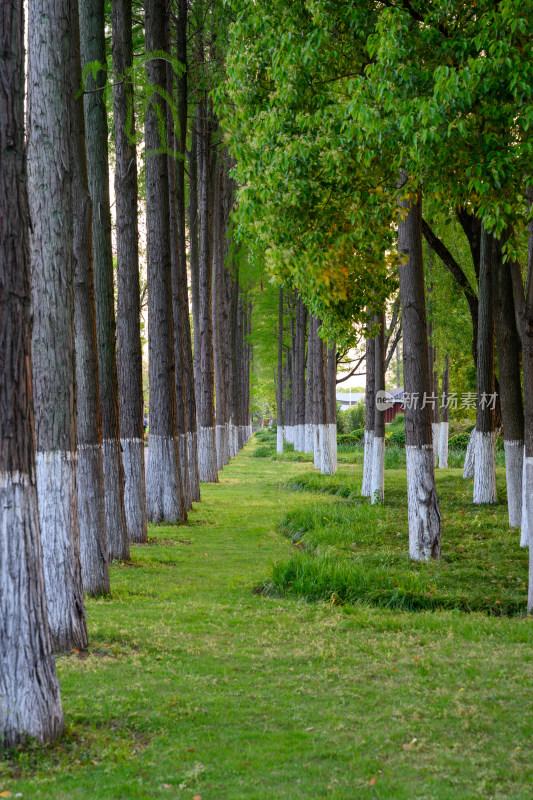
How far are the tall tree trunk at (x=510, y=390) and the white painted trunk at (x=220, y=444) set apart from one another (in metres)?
17.1

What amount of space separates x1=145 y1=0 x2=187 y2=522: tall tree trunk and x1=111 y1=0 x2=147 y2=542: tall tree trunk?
99cm

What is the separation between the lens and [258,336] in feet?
160

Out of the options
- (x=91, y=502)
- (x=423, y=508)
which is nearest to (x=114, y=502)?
(x=91, y=502)

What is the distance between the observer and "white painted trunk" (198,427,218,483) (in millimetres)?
25750

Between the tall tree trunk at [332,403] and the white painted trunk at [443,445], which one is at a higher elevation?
the tall tree trunk at [332,403]

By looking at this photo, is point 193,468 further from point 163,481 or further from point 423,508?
point 423,508

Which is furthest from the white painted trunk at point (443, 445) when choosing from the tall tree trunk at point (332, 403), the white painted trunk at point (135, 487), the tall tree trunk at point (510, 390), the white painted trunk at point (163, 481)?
the white painted trunk at point (135, 487)

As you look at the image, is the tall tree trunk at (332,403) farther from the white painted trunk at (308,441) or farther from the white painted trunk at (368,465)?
the white painted trunk at (308,441)

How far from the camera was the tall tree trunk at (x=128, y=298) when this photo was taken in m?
12.5

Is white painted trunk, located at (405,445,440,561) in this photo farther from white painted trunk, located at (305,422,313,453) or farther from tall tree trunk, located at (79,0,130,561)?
white painted trunk, located at (305,422,313,453)

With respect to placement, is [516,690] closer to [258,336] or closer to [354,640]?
[354,640]

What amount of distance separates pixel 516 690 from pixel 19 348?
4406mm

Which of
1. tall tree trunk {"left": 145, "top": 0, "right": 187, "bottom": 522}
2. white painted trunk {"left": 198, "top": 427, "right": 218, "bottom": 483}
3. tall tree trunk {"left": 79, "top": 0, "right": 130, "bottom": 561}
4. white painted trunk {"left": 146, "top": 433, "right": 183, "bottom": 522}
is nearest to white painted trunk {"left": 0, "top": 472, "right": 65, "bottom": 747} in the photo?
tall tree trunk {"left": 79, "top": 0, "right": 130, "bottom": 561}

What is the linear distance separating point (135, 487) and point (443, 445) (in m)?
19.3
